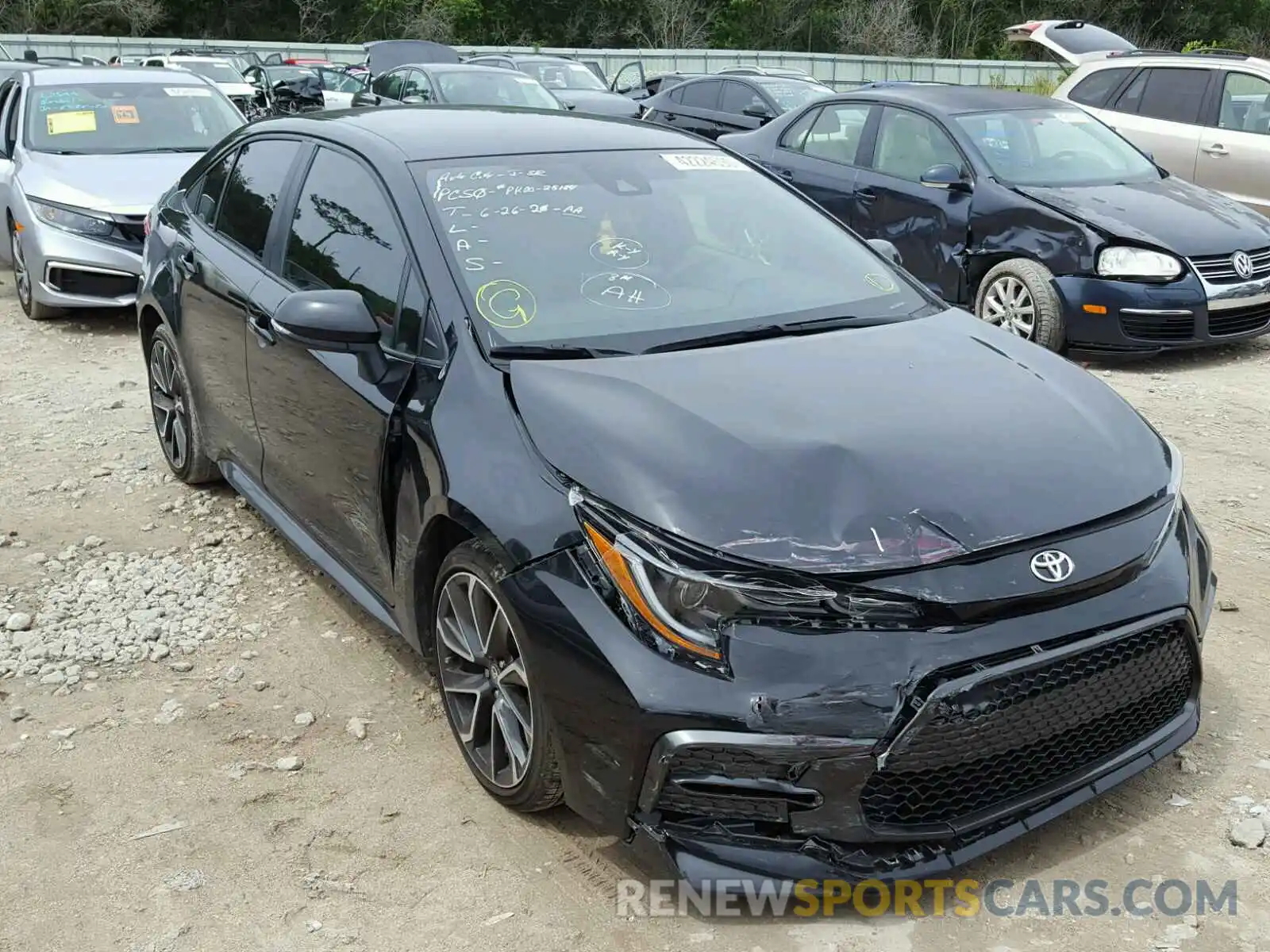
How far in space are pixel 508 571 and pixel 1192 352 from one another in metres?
6.11

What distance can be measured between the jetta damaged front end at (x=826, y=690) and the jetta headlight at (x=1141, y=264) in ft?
15.5

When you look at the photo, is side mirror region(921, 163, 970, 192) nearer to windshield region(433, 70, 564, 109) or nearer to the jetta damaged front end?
the jetta damaged front end

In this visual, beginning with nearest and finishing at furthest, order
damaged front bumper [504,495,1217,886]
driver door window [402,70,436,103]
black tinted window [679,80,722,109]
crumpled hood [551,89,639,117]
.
Result: damaged front bumper [504,495,1217,886], driver door window [402,70,436,103], black tinted window [679,80,722,109], crumpled hood [551,89,639,117]

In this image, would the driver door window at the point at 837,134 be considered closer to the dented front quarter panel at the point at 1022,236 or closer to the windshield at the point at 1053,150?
the windshield at the point at 1053,150

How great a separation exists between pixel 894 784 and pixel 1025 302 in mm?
5355

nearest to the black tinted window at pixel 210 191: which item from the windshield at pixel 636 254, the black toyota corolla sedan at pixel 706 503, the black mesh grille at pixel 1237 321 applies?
the black toyota corolla sedan at pixel 706 503

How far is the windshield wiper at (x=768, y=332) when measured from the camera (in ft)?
11.1

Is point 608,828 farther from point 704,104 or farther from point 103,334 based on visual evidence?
point 704,104

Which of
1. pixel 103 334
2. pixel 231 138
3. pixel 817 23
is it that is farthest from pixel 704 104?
pixel 817 23

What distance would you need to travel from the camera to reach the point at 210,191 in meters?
5.00

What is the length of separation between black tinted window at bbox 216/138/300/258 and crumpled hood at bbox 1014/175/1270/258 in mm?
4639

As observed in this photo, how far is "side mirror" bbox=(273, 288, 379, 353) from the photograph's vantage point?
11.1 ft

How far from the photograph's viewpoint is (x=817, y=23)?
46.8 metres

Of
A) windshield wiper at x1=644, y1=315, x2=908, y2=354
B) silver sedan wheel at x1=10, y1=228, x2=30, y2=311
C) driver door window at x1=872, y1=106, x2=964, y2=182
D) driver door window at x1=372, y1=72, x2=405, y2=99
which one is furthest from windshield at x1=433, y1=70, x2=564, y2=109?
windshield wiper at x1=644, y1=315, x2=908, y2=354
